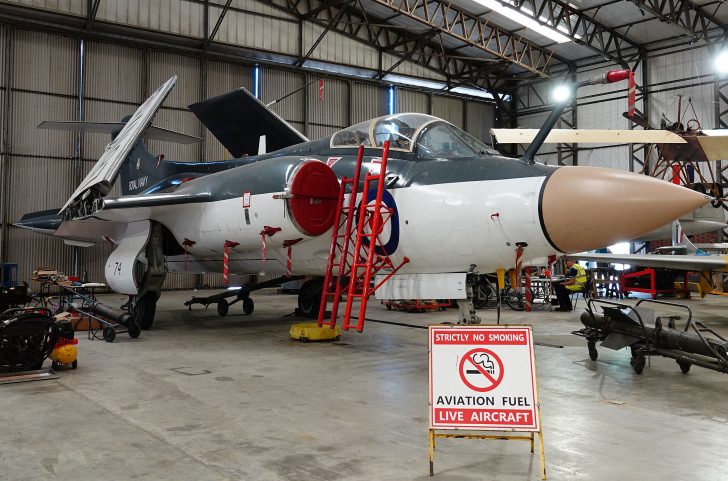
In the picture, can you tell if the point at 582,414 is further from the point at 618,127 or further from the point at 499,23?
the point at 618,127

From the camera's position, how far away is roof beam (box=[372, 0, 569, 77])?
23.6 meters

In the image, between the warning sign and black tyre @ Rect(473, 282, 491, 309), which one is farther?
black tyre @ Rect(473, 282, 491, 309)

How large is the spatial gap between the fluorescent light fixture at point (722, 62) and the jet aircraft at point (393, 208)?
864 inches

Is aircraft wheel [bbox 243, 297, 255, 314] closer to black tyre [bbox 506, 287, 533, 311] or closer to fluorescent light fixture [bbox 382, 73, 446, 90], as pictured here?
black tyre [bbox 506, 287, 533, 311]

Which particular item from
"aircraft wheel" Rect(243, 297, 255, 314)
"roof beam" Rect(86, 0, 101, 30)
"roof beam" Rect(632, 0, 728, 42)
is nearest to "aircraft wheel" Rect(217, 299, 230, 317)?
"aircraft wheel" Rect(243, 297, 255, 314)

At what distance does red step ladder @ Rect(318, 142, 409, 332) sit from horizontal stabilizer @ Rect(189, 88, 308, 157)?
565 centimetres

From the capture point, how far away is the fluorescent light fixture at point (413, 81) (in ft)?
91.0


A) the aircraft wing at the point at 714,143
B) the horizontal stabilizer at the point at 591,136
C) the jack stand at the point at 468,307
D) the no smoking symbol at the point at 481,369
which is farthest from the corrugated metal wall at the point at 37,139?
the aircraft wing at the point at 714,143

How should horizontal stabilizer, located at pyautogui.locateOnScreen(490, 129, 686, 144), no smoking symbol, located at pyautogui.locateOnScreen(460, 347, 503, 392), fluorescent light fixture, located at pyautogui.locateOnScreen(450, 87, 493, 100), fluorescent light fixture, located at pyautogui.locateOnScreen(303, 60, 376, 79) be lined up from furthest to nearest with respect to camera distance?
fluorescent light fixture, located at pyautogui.locateOnScreen(450, 87, 493, 100) → fluorescent light fixture, located at pyautogui.locateOnScreen(303, 60, 376, 79) → horizontal stabilizer, located at pyautogui.locateOnScreen(490, 129, 686, 144) → no smoking symbol, located at pyautogui.locateOnScreen(460, 347, 503, 392)

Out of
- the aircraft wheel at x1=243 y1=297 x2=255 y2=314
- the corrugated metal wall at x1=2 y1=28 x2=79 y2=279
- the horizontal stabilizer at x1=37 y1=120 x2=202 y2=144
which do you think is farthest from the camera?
the corrugated metal wall at x1=2 y1=28 x2=79 y2=279

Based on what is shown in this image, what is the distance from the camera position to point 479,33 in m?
25.3

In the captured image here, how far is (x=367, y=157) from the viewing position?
7.62 meters

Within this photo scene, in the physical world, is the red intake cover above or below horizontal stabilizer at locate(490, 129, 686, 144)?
below

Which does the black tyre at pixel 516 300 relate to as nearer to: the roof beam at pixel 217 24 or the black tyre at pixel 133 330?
the black tyre at pixel 133 330
